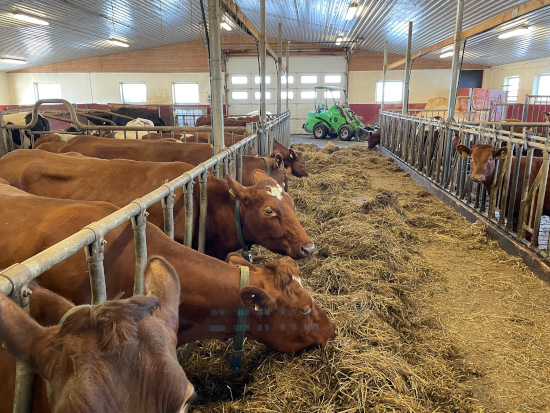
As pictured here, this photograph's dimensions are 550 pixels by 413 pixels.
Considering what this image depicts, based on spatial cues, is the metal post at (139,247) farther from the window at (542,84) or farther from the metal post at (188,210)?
the window at (542,84)

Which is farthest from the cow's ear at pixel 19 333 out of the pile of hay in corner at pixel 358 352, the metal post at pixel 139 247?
the pile of hay in corner at pixel 358 352

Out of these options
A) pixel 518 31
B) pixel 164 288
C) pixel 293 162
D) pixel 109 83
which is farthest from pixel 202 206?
pixel 109 83

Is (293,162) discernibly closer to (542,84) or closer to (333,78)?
(542,84)

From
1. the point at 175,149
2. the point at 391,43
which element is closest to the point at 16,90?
the point at 391,43

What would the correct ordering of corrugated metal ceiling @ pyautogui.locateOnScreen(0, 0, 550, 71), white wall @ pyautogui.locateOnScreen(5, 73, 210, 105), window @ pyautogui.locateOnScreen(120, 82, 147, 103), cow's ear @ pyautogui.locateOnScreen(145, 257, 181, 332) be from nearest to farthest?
1. cow's ear @ pyautogui.locateOnScreen(145, 257, 181, 332)
2. corrugated metal ceiling @ pyautogui.locateOnScreen(0, 0, 550, 71)
3. white wall @ pyautogui.locateOnScreen(5, 73, 210, 105)
4. window @ pyautogui.locateOnScreen(120, 82, 147, 103)

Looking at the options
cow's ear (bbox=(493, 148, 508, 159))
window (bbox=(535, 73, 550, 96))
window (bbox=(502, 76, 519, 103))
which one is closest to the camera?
cow's ear (bbox=(493, 148, 508, 159))

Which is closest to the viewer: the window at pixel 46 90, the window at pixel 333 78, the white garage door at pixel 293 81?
the white garage door at pixel 293 81

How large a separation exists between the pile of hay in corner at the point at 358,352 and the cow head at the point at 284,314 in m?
0.10

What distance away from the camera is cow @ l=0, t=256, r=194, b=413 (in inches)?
36.2

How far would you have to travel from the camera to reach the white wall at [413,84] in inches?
958

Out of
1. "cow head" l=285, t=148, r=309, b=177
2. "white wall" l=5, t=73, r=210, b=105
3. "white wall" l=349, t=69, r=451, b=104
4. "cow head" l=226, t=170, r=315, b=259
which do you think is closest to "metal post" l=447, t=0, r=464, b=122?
"cow head" l=285, t=148, r=309, b=177

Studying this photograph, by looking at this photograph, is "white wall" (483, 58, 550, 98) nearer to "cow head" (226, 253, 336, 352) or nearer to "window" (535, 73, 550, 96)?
"window" (535, 73, 550, 96)

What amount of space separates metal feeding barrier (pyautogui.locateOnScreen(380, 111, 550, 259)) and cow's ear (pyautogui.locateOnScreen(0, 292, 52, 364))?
15.9 feet

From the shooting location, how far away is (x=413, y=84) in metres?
24.7
